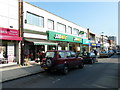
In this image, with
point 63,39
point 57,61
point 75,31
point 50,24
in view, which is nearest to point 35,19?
point 50,24

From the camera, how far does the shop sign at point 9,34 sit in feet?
40.3

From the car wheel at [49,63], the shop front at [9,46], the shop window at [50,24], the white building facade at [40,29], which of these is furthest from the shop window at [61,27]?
the car wheel at [49,63]

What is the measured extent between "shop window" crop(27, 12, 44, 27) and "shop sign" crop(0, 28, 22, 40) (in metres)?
2.92

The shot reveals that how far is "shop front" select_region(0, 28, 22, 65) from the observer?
12.7 m

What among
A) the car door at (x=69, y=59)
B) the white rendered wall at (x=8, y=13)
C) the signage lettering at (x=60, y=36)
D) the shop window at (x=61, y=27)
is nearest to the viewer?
the car door at (x=69, y=59)

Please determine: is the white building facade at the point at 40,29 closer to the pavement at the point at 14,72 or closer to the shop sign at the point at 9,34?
the shop sign at the point at 9,34

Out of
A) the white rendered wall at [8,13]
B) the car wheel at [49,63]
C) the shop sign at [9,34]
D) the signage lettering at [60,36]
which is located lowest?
the car wheel at [49,63]

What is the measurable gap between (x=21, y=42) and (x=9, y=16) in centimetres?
298

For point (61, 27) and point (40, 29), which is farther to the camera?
point (61, 27)

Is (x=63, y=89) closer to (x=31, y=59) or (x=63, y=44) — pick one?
(x=31, y=59)

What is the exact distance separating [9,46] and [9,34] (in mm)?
1518

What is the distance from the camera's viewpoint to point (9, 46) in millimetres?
13922

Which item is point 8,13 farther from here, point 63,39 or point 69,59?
point 63,39

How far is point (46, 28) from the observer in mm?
19281
